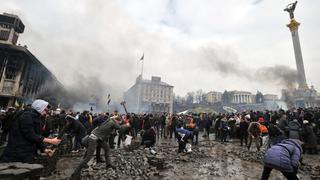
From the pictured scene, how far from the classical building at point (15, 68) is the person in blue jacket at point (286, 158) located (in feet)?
97.8

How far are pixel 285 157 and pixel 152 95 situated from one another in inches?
4078

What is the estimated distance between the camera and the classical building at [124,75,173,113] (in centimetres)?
10231

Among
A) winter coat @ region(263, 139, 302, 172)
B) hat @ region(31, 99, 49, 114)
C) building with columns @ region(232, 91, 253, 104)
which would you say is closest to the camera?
winter coat @ region(263, 139, 302, 172)

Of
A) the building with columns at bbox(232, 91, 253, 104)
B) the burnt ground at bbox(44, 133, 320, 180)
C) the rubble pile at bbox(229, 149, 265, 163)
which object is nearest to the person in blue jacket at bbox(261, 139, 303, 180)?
the burnt ground at bbox(44, 133, 320, 180)

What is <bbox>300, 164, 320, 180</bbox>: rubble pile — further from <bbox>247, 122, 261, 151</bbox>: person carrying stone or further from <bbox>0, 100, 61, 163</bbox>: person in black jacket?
<bbox>0, 100, 61, 163</bbox>: person in black jacket

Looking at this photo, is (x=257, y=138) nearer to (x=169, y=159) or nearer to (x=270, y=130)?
(x=270, y=130)

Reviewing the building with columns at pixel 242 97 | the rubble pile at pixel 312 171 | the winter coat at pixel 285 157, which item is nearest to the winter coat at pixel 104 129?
the winter coat at pixel 285 157

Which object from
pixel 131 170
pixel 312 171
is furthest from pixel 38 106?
pixel 312 171

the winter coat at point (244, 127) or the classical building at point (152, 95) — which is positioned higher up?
the classical building at point (152, 95)

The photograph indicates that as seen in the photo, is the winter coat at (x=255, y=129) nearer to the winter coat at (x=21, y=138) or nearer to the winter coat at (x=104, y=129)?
the winter coat at (x=104, y=129)

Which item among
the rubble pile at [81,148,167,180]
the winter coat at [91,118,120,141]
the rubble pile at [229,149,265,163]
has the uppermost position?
the winter coat at [91,118,120,141]

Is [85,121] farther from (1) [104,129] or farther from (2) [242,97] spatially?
(2) [242,97]

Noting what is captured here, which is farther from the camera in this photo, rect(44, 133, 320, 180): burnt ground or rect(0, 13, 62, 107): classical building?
rect(0, 13, 62, 107): classical building

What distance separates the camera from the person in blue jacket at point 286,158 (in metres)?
3.85
